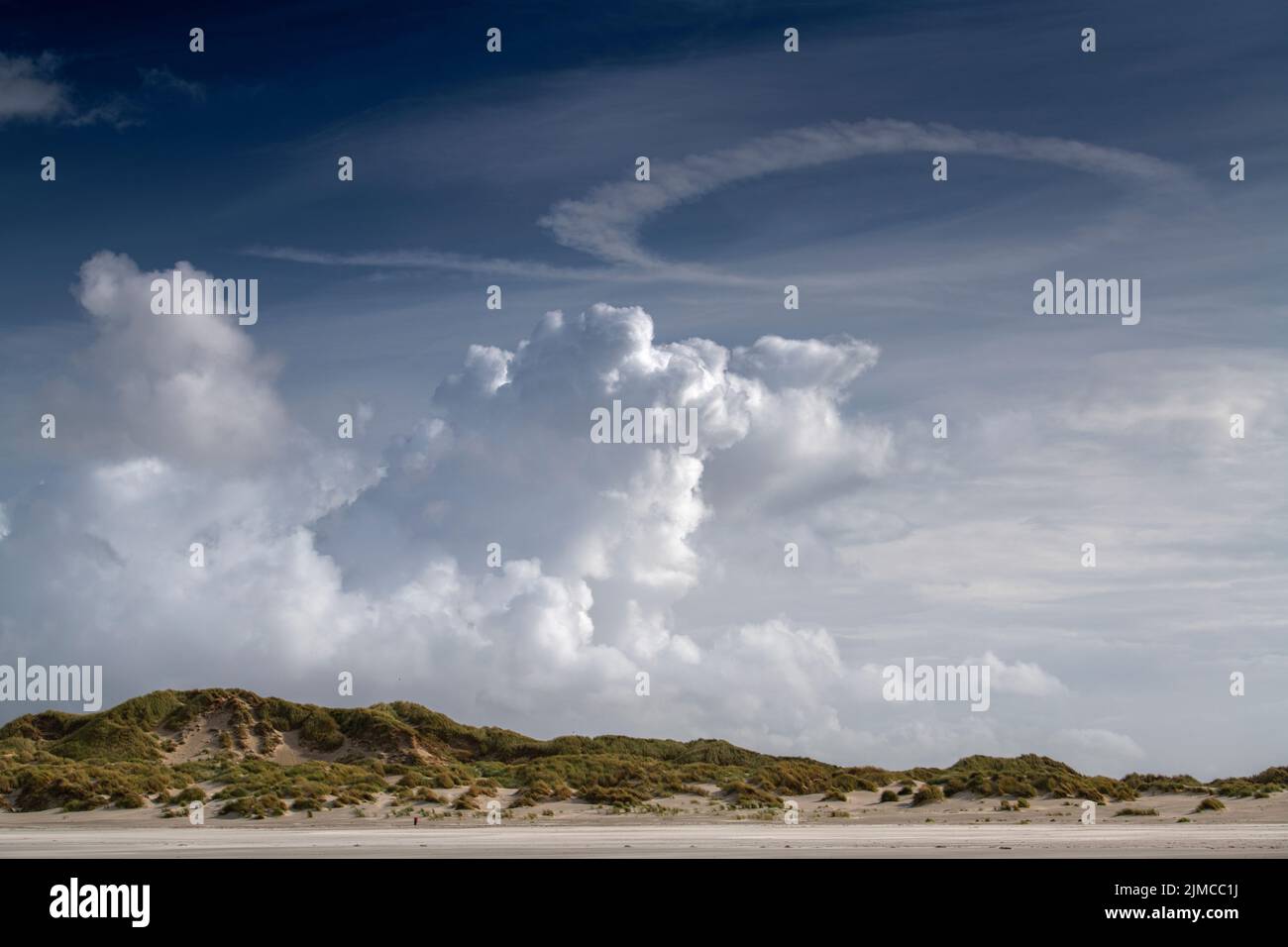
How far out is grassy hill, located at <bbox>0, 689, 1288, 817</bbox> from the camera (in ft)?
188

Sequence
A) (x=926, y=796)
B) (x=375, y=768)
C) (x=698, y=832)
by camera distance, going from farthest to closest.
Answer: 1. (x=375, y=768)
2. (x=926, y=796)
3. (x=698, y=832)

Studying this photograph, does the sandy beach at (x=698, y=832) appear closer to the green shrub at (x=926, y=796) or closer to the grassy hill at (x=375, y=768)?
the green shrub at (x=926, y=796)

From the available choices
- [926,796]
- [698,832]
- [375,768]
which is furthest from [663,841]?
[375,768]

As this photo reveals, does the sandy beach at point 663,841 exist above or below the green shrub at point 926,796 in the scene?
above

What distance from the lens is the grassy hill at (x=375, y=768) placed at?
57.4 m

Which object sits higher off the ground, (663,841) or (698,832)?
(663,841)

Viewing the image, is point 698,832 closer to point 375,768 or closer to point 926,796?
point 926,796

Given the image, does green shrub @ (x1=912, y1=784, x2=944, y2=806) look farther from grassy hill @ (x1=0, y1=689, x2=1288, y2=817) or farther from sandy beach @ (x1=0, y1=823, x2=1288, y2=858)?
sandy beach @ (x1=0, y1=823, x2=1288, y2=858)

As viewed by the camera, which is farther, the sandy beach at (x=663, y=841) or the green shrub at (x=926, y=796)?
the green shrub at (x=926, y=796)

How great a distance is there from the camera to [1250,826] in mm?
45812

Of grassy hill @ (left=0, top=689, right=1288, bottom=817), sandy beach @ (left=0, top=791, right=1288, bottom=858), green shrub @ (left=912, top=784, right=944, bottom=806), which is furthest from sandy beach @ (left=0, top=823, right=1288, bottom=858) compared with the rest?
green shrub @ (left=912, top=784, right=944, bottom=806)

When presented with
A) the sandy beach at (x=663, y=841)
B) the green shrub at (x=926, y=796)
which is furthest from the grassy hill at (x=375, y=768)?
the sandy beach at (x=663, y=841)

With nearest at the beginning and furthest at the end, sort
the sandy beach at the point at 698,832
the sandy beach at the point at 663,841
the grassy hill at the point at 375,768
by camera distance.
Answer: the sandy beach at the point at 663,841
the sandy beach at the point at 698,832
the grassy hill at the point at 375,768

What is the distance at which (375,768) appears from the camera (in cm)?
7294
